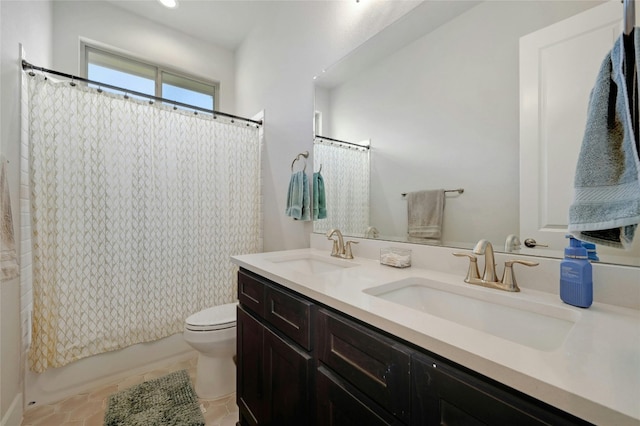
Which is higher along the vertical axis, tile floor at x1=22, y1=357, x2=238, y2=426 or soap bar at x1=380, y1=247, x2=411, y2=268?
soap bar at x1=380, y1=247, x2=411, y2=268

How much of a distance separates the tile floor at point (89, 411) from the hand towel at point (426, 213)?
1455 mm

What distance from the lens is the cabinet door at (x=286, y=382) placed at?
2.83 feet

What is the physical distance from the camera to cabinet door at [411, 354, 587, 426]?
40cm

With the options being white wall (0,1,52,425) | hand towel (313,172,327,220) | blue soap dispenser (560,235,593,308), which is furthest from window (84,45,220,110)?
blue soap dispenser (560,235,593,308)

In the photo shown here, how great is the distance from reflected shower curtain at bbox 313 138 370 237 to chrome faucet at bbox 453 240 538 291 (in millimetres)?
645

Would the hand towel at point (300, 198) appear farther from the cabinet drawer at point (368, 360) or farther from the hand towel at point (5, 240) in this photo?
the hand towel at point (5, 240)

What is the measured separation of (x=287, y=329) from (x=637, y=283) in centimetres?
101

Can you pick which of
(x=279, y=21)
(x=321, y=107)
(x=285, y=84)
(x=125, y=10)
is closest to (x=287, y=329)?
(x=321, y=107)

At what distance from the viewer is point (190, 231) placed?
2.11 meters

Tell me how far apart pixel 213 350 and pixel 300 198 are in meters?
1.12

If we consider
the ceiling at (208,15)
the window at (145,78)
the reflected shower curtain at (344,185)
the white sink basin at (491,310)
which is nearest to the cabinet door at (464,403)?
the white sink basin at (491,310)

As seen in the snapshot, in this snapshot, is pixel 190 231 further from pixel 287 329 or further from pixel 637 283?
pixel 637 283

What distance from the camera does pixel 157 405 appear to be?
5.04 feet

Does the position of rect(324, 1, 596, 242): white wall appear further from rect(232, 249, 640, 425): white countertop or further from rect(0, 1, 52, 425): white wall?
rect(0, 1, 52, 425): white wall
